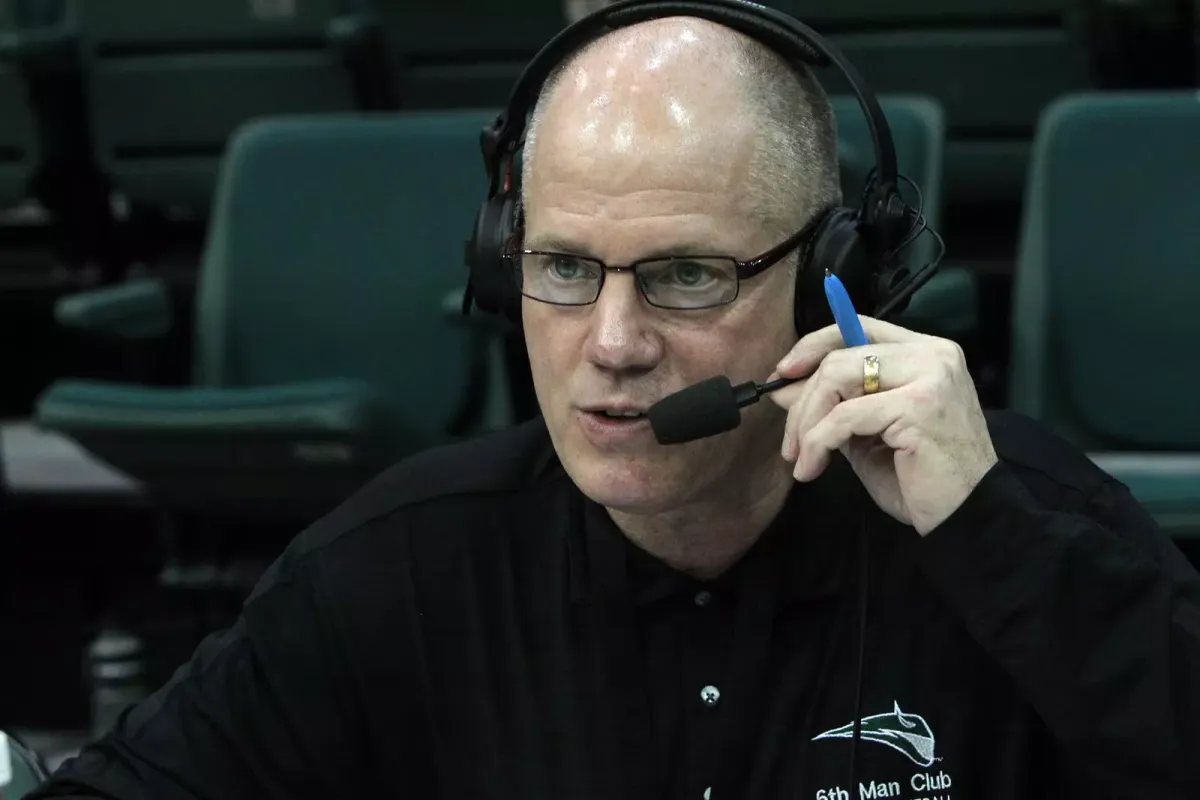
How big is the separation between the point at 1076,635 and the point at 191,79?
198 cm

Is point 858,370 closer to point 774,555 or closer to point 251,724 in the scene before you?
point 774,555

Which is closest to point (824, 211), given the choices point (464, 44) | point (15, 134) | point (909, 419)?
point (909, 419)

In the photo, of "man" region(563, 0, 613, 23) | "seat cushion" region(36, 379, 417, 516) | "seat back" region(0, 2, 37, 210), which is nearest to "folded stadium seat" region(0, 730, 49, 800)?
"seat cushion" region(36, 379, 417, 516)

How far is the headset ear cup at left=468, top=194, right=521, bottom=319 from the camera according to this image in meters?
1.02

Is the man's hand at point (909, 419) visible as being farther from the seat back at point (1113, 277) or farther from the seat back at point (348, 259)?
the seat back at point (348, 259)

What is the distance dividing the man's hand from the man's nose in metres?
0.09

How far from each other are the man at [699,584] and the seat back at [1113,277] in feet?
2.84

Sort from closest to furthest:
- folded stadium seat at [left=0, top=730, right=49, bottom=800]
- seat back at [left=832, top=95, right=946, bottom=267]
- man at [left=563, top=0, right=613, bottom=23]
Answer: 1. folded stadium seat at [left=0, top=730, right=49, bottom=800]
2. seat back at [left=832, top=95, right=946, bottom=267]
3. man at [left=563, top=0, right=613, bottom=23]

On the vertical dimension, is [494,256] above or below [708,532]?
above

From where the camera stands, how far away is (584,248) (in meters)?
0.94

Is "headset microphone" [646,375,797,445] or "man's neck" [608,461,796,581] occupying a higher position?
"headset microphone" [646,375,797,445]

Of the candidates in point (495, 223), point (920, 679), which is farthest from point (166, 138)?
point (920, 679)

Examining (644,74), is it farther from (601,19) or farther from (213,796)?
(213,796)

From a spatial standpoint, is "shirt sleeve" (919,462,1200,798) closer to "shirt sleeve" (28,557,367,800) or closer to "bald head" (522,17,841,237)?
"bald head" (522,17,841,237)
